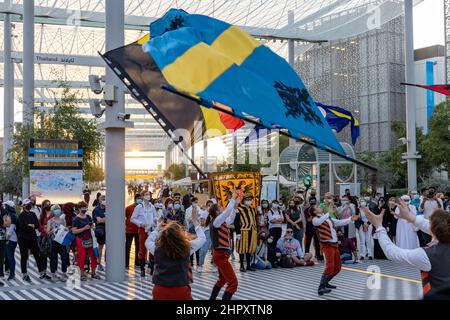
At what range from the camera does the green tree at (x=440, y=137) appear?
123 feet

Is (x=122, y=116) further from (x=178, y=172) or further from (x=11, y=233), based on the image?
(x=178, y=172)

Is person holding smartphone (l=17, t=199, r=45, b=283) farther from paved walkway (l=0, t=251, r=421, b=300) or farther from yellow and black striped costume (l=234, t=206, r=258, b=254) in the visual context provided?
yellow and black striped costume (l=234, t=206, r=258, b=254)

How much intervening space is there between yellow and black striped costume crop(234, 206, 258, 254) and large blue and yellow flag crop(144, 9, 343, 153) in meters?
6.13

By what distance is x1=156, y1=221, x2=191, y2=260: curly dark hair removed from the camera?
5.07 m

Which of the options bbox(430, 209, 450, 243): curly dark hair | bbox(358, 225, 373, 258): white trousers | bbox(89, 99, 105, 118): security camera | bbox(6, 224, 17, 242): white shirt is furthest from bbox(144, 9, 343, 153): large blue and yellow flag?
bbox(358, 225, 373, 258): white trousers

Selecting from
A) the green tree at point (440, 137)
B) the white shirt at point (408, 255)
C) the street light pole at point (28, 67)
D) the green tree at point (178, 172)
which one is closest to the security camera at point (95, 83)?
the white shirt at point (408, 255)

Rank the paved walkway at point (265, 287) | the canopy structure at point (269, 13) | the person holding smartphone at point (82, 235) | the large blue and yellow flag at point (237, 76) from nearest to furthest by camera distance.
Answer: the large blue and yellow flag at point (237, 76), the paved walkway at point (265, 287), the person holding smartphone at point (82, 235), the canopy structure at point (269, 13)

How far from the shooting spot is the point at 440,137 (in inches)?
1502

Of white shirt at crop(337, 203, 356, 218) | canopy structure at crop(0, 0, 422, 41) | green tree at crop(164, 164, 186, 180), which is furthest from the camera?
green tree at crop(164, 164, 186, 180)

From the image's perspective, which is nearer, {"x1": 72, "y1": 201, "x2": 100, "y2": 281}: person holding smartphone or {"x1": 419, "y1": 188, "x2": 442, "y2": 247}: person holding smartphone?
{"x1": 72, "y1": 201, "x2": 100, "y2": 281}: person holding smartphone

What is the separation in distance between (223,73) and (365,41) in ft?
169

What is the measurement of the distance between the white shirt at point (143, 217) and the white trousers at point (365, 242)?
5.80m

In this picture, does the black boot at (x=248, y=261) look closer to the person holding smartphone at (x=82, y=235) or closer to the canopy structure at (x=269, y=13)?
the person holding smartphone at (x=82, y=235)
